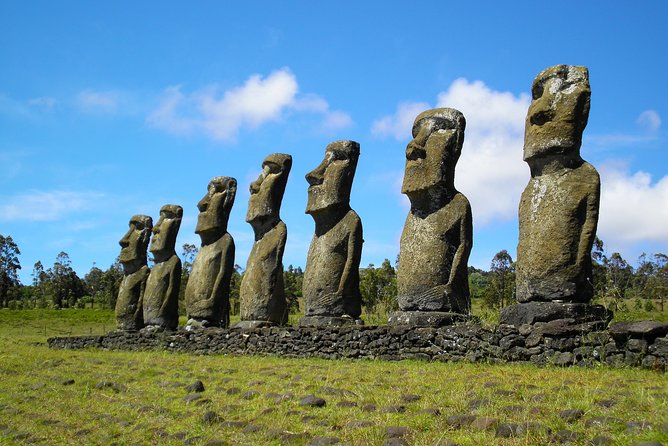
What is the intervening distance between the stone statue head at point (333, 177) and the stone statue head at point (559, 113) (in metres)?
4.55

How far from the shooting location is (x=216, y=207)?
717 inches

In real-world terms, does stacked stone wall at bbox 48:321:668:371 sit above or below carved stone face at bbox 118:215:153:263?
below

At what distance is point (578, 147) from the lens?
10.8 metres

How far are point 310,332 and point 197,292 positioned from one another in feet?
17.0

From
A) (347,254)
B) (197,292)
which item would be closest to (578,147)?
(347,254)

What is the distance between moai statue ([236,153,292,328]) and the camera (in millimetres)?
16062

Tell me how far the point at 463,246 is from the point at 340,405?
5208 mm

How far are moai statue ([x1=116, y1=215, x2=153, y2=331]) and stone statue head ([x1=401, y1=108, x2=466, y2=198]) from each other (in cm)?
1058

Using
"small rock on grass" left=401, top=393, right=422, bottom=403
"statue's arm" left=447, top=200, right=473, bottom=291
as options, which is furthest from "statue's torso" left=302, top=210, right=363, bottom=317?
"small rock on grass" left=401, top=393, right=422, bottom=403

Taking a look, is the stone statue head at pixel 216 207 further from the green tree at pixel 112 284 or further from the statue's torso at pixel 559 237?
the green tree at pixel 112 284

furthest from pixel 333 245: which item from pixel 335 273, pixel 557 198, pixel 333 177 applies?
pixel 557 198

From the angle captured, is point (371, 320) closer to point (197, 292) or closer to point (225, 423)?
point (197, 292)

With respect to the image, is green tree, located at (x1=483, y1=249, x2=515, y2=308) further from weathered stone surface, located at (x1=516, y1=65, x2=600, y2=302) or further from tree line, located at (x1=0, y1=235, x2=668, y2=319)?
weathered stone surface, located at (x1=516, y1=65, x2=600, y2=302)

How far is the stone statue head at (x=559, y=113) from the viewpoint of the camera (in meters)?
10.8
